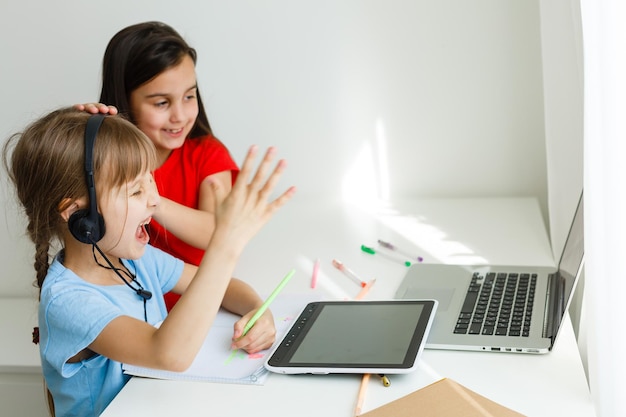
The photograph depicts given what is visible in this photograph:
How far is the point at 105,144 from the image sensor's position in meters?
1.21

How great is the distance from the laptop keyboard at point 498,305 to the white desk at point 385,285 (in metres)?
0.07

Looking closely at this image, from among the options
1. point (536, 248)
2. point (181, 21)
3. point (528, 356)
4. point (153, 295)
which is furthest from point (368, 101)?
point (528, 356)

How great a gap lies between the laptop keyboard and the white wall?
0.69 m

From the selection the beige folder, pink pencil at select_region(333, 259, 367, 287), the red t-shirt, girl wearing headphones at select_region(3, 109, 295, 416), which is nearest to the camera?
the beige folder

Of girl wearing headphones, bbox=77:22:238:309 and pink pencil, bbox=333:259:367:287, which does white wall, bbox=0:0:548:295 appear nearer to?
girl wearing headphones, bbox=77:22:238:309

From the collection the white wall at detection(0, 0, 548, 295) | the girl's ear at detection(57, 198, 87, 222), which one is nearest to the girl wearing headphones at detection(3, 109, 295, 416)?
the girl's ear at detection(57, 198, 87, 222)

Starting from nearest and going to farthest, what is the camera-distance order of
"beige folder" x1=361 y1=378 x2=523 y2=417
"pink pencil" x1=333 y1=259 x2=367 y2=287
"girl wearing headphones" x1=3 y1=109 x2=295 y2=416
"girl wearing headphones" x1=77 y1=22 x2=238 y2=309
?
"beige folder" x1=361 y1=378 x2=523 y2=417
"girl wearing headphones" x1=3 y1=109 x2=295 y2=416
"pink pencil" x1=333 y1=259 x2=367 y2=287
"girl wearing headphones" x1=77 y1=22 x2=238 y2=309

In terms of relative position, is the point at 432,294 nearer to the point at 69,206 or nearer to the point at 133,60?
the point at 69,206

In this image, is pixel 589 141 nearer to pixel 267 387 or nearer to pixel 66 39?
pixel 267 387

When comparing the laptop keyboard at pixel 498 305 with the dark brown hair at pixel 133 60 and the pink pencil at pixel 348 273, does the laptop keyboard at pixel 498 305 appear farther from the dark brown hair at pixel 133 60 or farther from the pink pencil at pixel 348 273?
the dark brown hair at pixel 133 60

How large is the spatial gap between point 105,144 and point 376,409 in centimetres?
55

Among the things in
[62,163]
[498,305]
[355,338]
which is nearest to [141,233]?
[62,163]

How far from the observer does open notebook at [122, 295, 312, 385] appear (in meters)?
1.16

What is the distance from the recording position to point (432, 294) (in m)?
1.44
